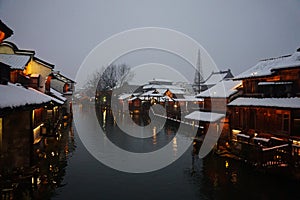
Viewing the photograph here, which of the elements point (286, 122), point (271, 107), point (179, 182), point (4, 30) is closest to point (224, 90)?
point (271, 107)

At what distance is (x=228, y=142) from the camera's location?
22891mm

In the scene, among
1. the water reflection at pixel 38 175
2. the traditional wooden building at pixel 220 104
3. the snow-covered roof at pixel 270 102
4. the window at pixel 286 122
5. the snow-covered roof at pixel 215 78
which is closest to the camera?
the water reflection at pixel 38 175

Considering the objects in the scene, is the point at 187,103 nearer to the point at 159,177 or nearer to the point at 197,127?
the point at 197,127

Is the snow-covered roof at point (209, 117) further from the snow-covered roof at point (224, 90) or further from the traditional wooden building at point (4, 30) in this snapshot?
the traditional wooden building at point (4, 30)

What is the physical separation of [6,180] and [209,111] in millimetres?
25734

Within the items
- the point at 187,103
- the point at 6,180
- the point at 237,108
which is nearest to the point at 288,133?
the point at 237,108

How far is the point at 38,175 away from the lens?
15.1m

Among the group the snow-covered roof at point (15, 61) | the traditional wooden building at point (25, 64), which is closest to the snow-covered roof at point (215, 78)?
the traditional wooden building at point (25, 64)

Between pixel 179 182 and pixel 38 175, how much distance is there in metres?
9.00

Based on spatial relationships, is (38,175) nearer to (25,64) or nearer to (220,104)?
(25,64)

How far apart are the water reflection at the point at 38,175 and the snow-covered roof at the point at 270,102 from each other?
17.6 m

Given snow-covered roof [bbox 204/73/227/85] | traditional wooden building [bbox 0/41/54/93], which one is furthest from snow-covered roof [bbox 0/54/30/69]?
snow-covered roof [bbox 204/73/227/85]

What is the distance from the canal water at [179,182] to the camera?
13.0 meters

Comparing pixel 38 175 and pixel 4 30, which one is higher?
pixel 4 30
